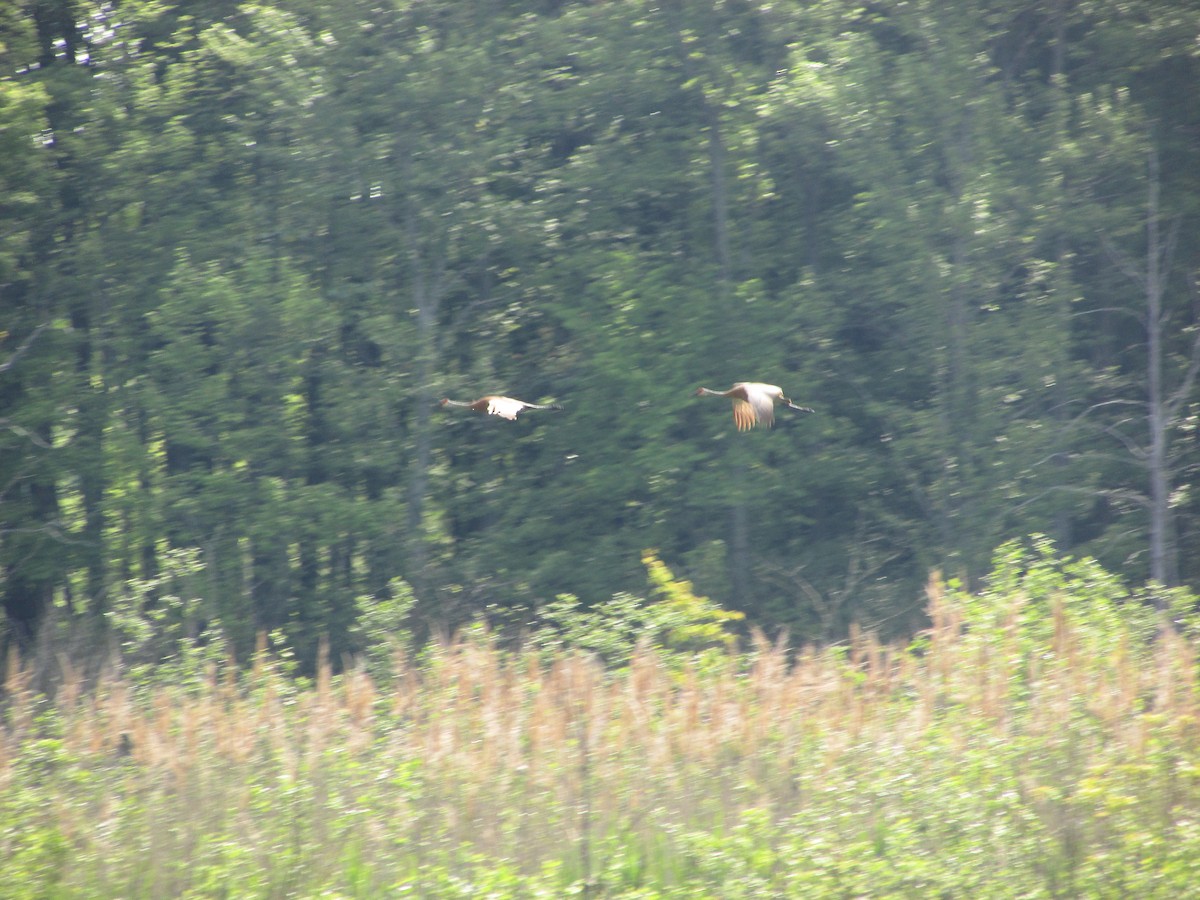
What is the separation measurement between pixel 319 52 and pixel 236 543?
5.52 metres

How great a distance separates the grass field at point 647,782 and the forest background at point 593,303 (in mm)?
6234

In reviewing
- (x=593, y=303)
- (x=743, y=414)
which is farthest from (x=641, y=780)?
(x=593, y=303)

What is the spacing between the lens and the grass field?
7109 millimetres

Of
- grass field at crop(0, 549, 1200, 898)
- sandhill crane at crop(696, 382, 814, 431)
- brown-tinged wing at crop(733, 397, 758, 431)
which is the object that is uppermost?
sandhill crane at crop(696, 382, 814, 431)

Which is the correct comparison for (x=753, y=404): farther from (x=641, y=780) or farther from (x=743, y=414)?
(x=641, y=780)

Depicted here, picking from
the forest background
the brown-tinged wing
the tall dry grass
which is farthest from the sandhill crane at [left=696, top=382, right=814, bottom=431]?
the forest background

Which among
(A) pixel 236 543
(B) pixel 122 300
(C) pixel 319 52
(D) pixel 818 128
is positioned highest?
(C) pixel 319 52

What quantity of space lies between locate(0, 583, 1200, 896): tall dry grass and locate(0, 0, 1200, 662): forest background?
623cm

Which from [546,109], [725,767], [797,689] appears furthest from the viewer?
[546,109]

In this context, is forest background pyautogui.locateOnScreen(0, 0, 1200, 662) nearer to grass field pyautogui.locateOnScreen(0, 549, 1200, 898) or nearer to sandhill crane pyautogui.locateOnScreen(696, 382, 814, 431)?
grass field pyautogui.locateOnScreen(0, 549, 1200, 898)

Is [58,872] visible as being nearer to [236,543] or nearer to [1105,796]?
[1105,796]

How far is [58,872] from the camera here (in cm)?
716

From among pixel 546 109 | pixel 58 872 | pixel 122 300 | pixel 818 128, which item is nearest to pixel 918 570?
pixel 818 128

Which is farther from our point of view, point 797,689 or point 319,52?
point 319,52
